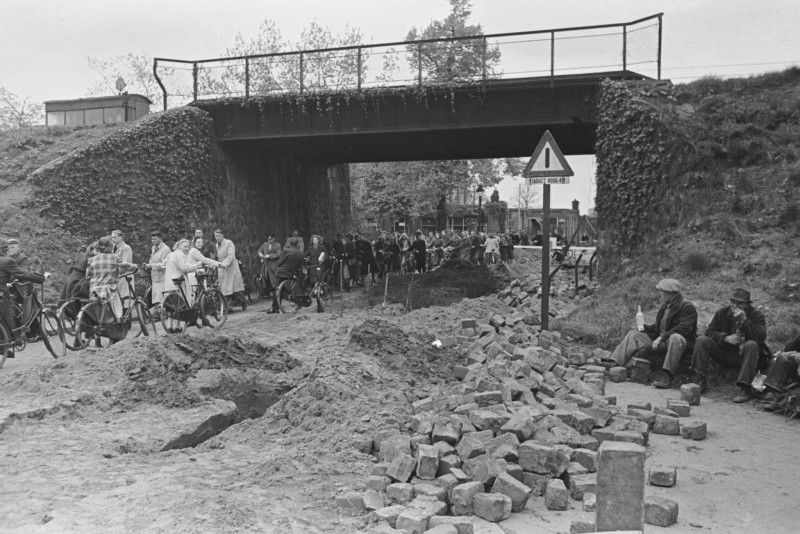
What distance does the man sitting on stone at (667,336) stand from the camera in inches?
359

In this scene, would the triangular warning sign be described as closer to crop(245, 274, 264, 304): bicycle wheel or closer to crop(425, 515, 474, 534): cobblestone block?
crop(425, 515, 474, 534): cobblestone block

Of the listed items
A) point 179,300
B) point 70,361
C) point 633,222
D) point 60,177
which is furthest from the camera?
point 60,177

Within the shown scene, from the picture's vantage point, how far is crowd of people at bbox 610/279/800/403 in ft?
26.0

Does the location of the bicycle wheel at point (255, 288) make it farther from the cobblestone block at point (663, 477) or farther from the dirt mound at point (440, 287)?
the cobblestone block at point (663, 477)

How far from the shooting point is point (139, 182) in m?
19.9

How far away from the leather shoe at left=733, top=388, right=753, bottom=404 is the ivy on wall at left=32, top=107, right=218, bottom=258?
16.0 m


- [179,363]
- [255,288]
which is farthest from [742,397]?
[255,288]

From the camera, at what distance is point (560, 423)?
6.17m

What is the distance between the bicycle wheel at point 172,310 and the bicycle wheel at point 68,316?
168cm

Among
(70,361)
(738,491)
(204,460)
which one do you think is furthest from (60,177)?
(738,491)

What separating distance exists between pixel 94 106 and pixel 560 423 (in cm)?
2949

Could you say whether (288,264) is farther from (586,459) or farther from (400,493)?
(400,493)

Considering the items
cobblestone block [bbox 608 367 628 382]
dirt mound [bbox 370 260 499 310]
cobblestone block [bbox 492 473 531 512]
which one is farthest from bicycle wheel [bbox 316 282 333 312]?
cobblestone block [bbox 492 473 531 512]

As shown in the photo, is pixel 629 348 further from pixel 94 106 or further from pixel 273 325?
pixel 94 106
